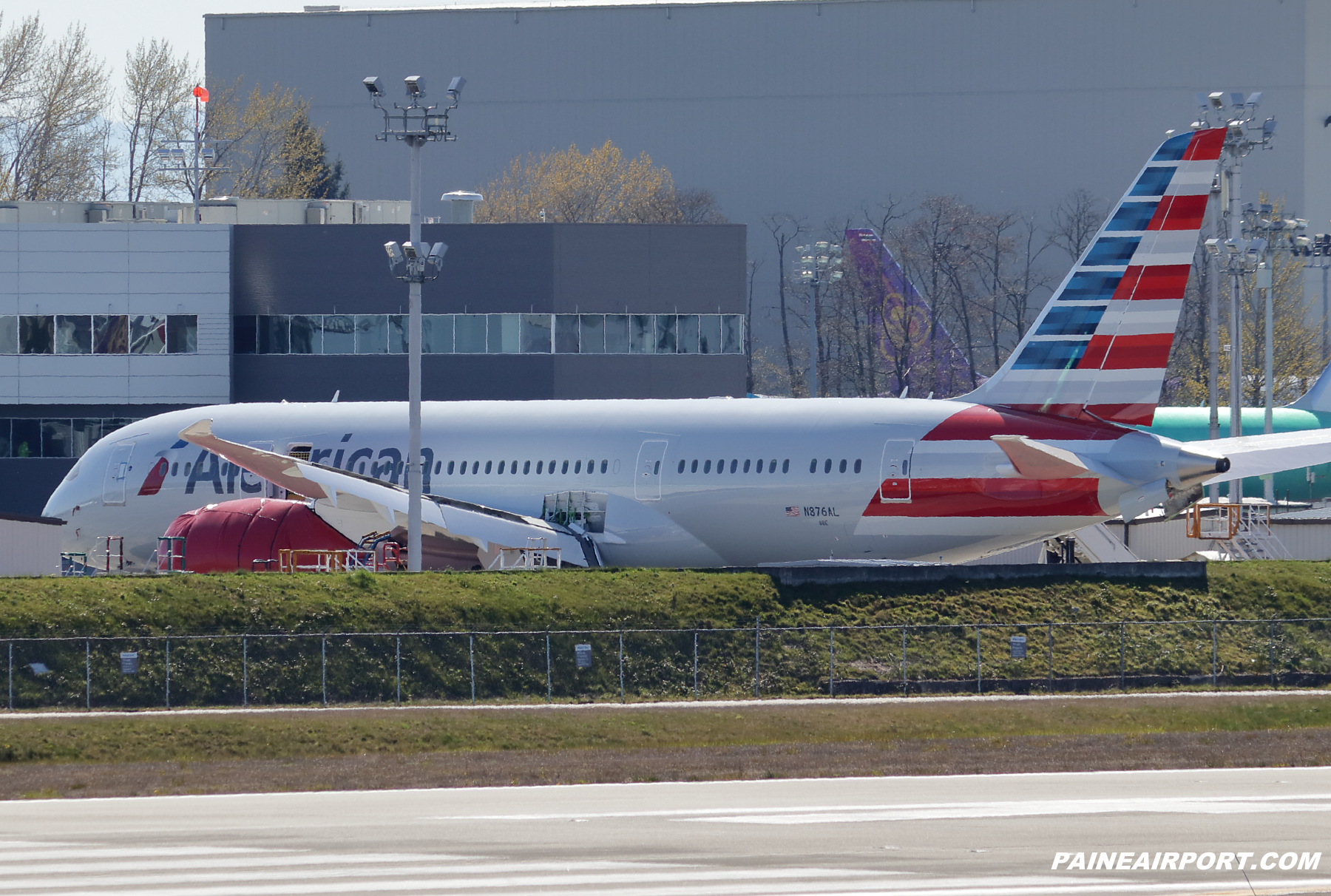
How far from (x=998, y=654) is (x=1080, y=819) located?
1696 cm

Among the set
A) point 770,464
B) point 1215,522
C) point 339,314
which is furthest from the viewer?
point 339,314

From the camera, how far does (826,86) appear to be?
358 feet

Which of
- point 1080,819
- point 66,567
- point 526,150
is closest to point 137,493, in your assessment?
point 66,567

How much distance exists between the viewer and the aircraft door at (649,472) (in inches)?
1451

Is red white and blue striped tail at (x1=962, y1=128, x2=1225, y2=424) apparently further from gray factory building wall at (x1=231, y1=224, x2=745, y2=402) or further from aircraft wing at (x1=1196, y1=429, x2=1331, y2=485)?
gray factory building wall at (x1=231, y1=224, x2=745, y2=402)

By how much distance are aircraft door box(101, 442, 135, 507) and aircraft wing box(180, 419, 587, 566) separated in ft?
19.3

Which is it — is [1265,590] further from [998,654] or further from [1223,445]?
[998,654]

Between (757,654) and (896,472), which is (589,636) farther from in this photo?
(896,472)

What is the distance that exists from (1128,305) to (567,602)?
40.0 feet

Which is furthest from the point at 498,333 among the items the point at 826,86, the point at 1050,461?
the point at 826,86

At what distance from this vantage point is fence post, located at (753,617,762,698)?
30719 mm

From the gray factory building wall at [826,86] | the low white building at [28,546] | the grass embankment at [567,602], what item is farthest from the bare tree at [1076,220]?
the low white building at [28,546]

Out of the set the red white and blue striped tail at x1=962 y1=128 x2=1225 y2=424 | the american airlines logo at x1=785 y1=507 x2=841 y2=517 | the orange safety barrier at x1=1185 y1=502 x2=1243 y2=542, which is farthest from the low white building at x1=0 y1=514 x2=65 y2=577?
the orange safety barrier at x1=1185 y1=502 x2=1243 y2=542

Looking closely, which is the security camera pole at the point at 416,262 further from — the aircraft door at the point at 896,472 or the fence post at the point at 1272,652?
the fence post at the point at 1272,652
